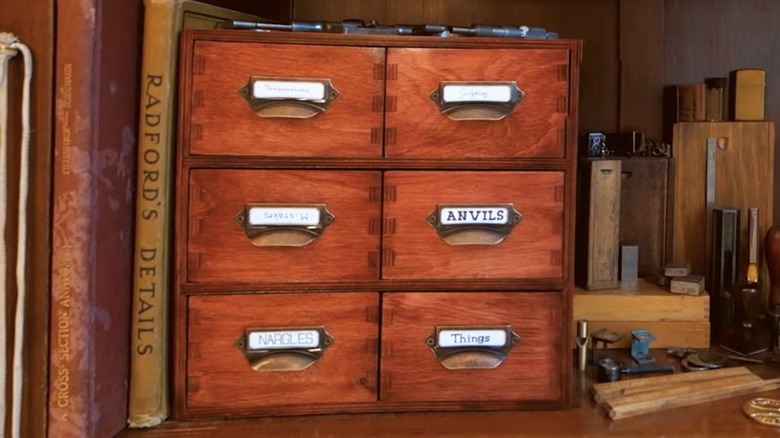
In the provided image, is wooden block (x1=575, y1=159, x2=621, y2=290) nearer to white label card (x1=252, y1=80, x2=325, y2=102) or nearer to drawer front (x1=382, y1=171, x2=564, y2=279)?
drawer front (x1=382, y1=171, x2=564, y2=279)

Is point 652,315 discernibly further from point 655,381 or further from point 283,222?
point 283,222

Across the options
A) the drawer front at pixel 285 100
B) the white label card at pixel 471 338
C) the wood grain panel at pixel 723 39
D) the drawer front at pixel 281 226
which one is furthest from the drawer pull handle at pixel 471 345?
the wood grain panel at pixel 723 39

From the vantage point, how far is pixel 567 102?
0.78 m

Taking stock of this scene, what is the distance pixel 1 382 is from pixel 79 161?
8.8 inches

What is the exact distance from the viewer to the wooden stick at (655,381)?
817 mm

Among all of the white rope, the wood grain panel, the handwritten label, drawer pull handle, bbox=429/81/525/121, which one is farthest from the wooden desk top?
the wood grain panel

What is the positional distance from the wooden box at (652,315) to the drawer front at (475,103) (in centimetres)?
29

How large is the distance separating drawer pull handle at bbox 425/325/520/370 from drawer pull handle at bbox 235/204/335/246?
18cm

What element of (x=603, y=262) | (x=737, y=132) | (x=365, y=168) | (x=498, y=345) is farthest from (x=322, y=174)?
(x=737, y=132)

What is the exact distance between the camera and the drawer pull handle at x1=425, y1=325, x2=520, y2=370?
0.79 metres

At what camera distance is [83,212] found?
68 centimetres

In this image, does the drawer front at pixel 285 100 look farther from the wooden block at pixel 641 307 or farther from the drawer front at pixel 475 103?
the wooden block at pixel 641 307

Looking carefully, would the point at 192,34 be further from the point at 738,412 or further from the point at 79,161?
the point at 738,412

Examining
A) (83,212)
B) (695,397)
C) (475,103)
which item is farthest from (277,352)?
(695,397)
